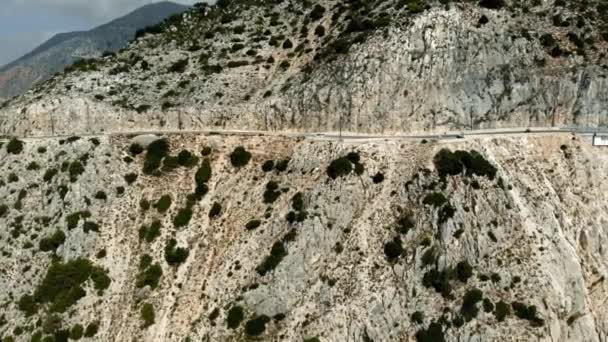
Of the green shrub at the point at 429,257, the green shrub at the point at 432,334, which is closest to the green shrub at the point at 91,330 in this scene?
the green shrub at the point at 432,334

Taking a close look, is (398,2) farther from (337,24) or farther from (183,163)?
(183,163)

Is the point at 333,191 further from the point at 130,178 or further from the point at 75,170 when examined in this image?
the point at 75,170

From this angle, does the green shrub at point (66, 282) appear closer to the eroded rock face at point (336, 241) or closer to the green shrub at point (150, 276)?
the eroded rock face at point (336, 241)

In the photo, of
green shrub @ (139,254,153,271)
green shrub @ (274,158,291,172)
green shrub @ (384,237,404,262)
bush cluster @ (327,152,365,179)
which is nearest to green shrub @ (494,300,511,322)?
green shrub @ (384,237,404,262)

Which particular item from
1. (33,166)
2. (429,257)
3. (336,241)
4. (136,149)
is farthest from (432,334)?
(33,166)

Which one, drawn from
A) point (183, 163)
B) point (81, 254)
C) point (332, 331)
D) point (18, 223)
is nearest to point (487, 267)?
point (332, 331)
